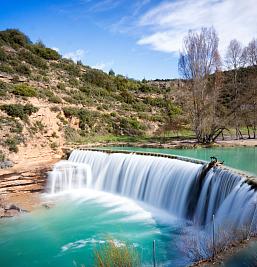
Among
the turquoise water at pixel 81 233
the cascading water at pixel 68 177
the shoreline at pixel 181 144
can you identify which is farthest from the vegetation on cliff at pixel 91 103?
the turquoise water at pixel 81 233

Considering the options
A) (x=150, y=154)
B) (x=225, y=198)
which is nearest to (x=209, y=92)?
(x=150, y=154)

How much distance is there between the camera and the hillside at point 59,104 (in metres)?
22.0

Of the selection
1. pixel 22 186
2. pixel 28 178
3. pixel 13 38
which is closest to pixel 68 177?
pixel 28 178

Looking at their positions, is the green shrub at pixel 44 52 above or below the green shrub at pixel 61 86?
above

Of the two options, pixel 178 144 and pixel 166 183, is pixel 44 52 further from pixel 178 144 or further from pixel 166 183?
pixel 166 183

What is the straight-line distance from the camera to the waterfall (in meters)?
9.76

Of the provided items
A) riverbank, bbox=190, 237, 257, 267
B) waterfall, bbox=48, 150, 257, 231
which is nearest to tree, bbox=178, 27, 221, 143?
waterfall, bbox=48, 150, 257, 231

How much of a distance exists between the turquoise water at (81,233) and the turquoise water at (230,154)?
4.13 m

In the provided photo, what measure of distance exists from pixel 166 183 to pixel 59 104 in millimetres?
17084

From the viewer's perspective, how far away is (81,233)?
38.0 ft

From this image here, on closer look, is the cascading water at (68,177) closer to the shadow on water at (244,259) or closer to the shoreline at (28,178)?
the shoreline at (28,178)

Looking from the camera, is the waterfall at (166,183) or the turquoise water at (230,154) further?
the turquoise water at (230,154)

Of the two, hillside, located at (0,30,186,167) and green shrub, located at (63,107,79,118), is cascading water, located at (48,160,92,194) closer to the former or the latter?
hillside, located at (0,30,186,167)

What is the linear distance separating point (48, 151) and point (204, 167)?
11.8 metres
